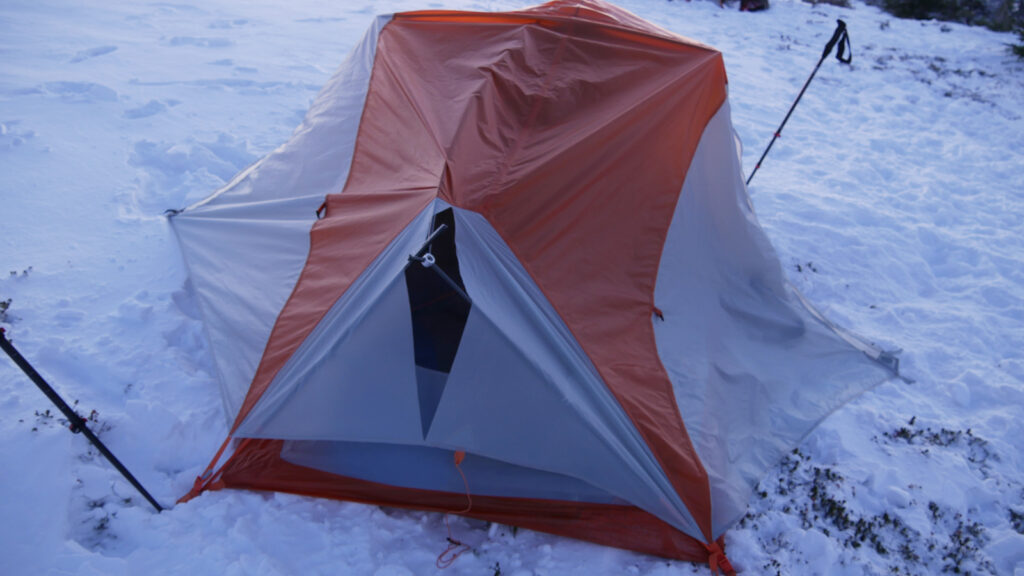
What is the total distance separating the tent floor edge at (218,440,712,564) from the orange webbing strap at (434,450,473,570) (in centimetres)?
5

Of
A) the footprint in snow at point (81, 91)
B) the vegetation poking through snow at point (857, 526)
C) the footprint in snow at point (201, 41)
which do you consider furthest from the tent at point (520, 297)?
the footprint in snow at point (201, 41)

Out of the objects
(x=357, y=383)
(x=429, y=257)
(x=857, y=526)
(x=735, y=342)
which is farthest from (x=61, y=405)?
(x=857, y=526)

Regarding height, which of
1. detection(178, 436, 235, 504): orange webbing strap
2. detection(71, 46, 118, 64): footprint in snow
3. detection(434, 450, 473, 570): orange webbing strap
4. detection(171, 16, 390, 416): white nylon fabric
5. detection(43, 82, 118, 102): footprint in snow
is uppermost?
detection(71, 46, 118, 64): footprint in snow

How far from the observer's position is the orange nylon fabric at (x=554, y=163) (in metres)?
2.73

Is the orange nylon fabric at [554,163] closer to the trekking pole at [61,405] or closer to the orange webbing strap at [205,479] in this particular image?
the orange webbing strap at [205,479]

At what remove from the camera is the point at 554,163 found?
2.88 metres

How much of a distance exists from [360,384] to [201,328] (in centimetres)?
143

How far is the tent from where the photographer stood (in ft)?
8.31

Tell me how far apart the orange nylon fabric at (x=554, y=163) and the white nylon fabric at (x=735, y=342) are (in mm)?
161

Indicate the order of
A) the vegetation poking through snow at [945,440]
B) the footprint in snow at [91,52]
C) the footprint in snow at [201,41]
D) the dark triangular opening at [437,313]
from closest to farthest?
the dark triangular opening at [437,313] < the vegetation poking through snow at [945,440] < the footprint in snow at [91,52] < the footprint in snow at [201,41]

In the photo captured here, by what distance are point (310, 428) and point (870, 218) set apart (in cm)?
534

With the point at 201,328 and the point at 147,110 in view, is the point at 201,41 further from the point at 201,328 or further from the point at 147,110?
the point at 201,328

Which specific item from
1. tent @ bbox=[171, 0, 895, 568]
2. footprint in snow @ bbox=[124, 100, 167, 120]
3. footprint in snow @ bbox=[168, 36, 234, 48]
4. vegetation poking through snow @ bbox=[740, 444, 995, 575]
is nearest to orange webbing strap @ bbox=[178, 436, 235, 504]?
tent @ bbox=[171, 0, 895, 568]

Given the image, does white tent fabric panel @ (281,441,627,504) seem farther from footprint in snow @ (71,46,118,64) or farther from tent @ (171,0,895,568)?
footprint in snow @ (71,46,118,64)
